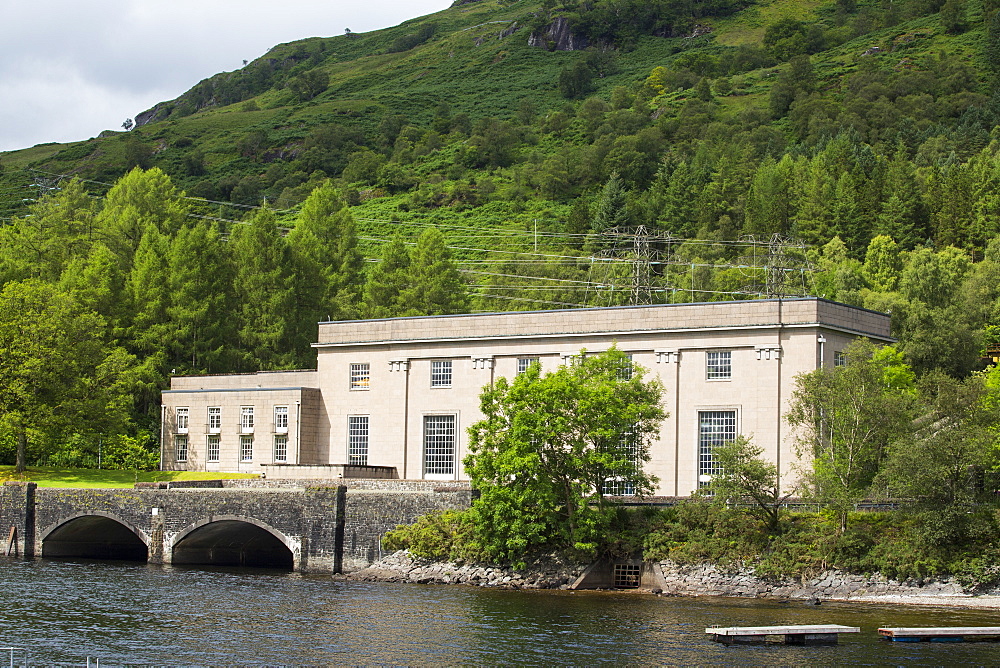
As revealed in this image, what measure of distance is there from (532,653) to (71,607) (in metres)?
19.8

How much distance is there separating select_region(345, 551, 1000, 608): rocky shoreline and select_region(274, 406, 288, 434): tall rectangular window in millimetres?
19230

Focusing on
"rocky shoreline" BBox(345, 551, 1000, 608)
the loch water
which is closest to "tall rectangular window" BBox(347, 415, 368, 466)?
"rocky shoreline" BBox(345, 551, 1000, 608)

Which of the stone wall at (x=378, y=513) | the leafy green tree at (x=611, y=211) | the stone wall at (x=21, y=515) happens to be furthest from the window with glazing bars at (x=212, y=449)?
the leafy green tree at (x=611, y=211)

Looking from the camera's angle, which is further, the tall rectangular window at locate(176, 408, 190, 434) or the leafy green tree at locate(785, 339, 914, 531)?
the tall rectangular window at locate(176, 408, 190, 434)

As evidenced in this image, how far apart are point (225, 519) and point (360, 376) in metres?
16.1

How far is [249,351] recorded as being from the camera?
319ft

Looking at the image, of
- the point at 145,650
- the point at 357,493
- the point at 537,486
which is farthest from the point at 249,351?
the point at 145,650

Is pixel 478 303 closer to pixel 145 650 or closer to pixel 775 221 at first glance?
pixel 775 221

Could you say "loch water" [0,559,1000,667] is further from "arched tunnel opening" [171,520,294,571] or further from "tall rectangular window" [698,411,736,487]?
"tall rectangular window" [698,411,736,487]

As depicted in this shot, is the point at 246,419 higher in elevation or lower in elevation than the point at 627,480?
A: higher

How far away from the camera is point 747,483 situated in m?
52.8

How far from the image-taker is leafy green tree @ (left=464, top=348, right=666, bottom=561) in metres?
53.4

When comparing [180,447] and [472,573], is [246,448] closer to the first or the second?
[180,447]

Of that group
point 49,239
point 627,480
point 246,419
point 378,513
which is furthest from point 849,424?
point 49,239
